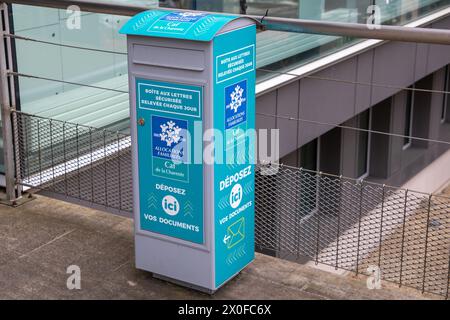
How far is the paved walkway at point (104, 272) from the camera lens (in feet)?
12.3

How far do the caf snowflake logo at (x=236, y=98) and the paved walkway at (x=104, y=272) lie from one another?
908mm

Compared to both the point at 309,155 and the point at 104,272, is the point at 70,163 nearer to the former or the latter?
the point at 104,272

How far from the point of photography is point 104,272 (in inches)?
157

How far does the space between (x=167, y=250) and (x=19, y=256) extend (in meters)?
0.94

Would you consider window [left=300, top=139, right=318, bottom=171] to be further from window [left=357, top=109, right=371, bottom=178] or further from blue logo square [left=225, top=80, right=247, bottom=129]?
blue logo square [left=225, top=80, right=247, bottom=129]

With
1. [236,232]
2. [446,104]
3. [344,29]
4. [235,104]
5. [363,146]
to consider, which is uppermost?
[344,29]

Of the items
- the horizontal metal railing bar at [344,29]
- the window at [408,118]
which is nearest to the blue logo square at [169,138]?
the horizontal metal railing bar at [344,29]

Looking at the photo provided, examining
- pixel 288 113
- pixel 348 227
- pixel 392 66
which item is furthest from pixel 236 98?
pixel 392 66

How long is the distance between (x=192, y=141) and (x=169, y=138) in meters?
0.13

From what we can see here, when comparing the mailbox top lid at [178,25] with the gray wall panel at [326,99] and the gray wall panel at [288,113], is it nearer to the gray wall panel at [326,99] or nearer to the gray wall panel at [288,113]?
the gray wall panel at [288,113]

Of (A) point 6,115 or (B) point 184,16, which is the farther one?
(A) point 6,115

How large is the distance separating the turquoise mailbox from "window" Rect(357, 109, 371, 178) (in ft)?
24.5

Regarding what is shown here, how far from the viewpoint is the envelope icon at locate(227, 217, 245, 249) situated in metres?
3.73

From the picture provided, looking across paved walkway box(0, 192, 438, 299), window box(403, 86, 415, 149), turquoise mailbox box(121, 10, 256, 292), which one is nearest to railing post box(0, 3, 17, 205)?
paved walkway box(0, 192, 438, 299)
